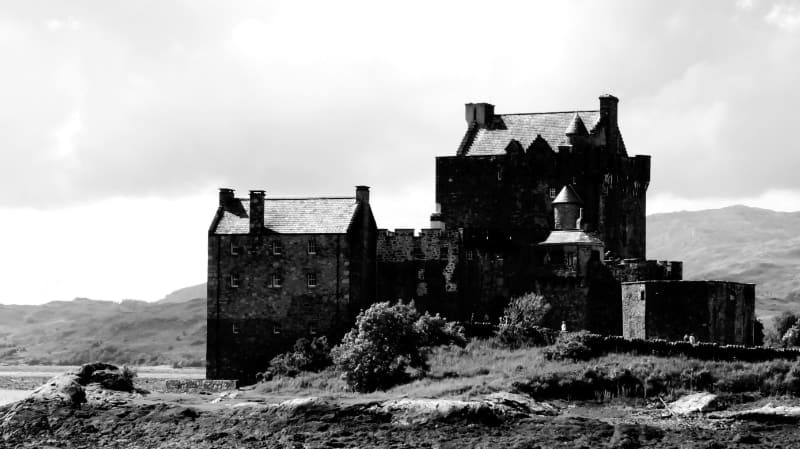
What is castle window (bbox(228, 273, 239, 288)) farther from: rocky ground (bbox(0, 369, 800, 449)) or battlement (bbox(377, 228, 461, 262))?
rocky ground (bbox(0, 369, 800, 449))

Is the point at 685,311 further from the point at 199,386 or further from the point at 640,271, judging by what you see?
the point at 199,386

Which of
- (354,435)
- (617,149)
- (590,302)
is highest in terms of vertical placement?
(617,149)

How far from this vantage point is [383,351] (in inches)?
2972

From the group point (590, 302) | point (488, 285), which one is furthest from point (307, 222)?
point (590, 302)

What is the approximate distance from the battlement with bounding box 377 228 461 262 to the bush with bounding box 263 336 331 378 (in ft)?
25.5

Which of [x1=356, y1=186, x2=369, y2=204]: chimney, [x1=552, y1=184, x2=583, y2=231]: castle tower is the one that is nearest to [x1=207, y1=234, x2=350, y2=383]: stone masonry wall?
[x1=356, y1=186, x2=369, y2=204]: chimney

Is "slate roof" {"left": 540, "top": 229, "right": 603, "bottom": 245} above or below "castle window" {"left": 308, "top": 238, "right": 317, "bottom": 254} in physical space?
above

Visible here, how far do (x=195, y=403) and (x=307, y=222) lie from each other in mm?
14678

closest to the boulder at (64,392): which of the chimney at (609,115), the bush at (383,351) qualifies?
the bush at (383,351)

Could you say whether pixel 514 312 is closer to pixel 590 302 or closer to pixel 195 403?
pixel 590 302

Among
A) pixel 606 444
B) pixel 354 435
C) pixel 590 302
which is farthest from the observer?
pixel 590 302

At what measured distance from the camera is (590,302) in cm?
8575

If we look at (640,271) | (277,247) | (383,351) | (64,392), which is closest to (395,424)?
(383,351)

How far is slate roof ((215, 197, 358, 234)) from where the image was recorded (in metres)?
85.2
